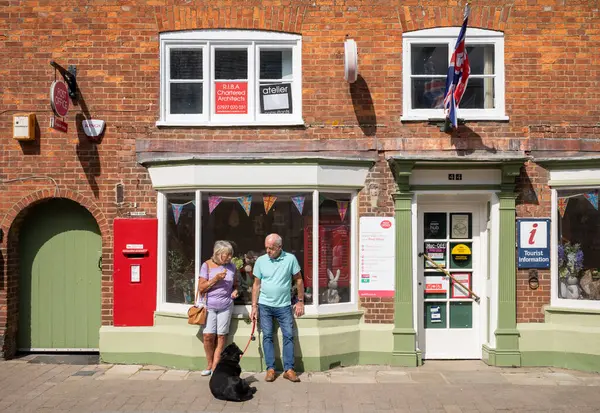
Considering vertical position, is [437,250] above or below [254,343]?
above

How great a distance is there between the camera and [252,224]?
8703 millimetres

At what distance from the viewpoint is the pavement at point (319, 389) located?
22.7 ft

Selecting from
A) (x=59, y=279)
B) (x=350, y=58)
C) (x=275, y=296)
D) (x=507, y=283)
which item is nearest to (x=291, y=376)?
(x=275, y=296)

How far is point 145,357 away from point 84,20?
4619 millimetres

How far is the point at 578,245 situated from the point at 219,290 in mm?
4796

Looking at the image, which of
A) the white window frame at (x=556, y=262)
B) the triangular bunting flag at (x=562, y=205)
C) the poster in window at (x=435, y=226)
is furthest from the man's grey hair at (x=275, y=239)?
the triangular bunting flag at (x=562, y=205)

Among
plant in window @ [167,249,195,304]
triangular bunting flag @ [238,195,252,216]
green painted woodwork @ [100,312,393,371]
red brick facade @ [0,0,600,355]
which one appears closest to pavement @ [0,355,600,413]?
green painted woodwork @ [100,312,393,371]

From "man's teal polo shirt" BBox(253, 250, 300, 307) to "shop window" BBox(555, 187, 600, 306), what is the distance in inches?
142

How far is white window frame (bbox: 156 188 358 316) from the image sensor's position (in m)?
8.60

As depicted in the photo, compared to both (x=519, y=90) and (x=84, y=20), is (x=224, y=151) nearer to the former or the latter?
(x=84, y=20)

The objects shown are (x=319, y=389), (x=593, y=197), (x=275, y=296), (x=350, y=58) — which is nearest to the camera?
(x=319, y=389)

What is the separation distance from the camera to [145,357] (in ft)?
28.7

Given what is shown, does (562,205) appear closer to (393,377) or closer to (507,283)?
(507,283)

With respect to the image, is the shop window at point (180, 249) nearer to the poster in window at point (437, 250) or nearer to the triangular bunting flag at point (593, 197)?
the poster in window at point (437, 250)
